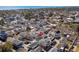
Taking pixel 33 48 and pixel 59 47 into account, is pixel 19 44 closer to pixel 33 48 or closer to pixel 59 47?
pixel 33 48

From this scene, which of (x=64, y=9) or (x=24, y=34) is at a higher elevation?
(x=64, y=9)

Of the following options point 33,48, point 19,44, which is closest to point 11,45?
point 19,44

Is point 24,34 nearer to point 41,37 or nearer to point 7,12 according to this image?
point 41,37

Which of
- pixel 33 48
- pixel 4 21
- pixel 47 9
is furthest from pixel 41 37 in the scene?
pixel 4 21

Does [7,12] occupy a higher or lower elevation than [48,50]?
higher

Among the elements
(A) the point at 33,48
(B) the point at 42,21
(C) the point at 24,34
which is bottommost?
(A) the point at 33,48
